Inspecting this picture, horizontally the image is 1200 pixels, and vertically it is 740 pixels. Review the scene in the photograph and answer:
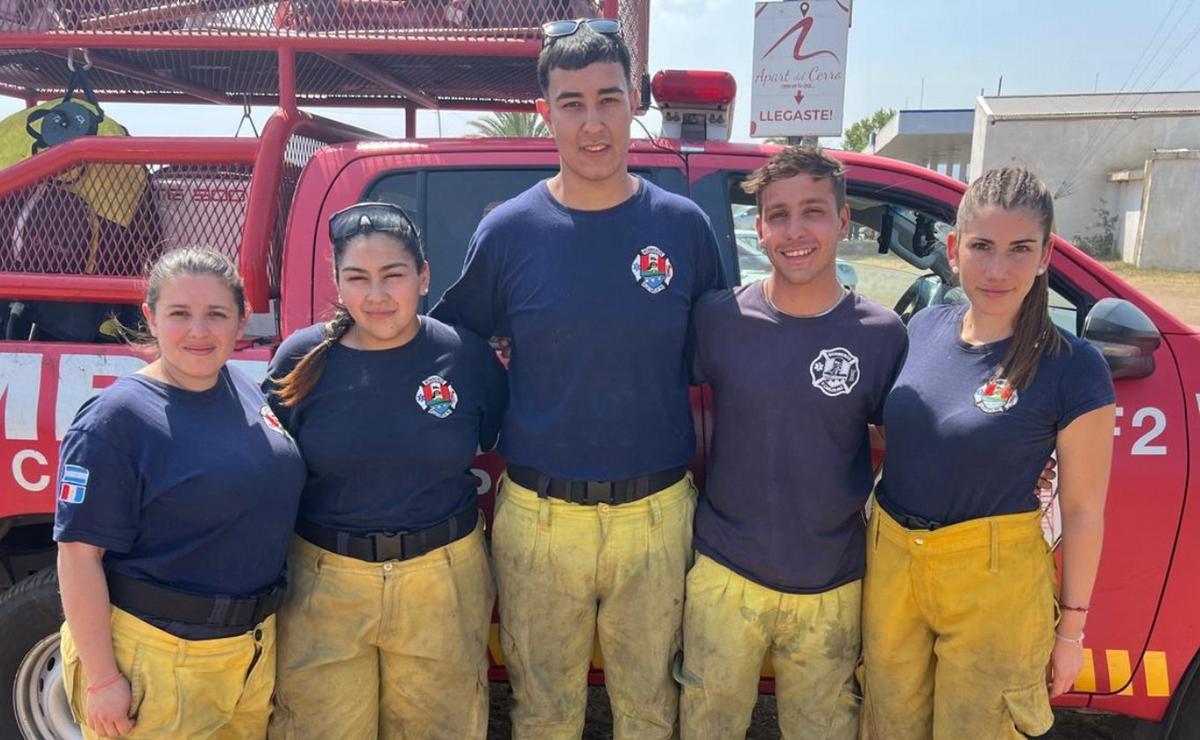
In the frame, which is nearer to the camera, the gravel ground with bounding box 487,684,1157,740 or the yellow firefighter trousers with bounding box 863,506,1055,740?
the yellow firefighter trousers with bounding box 863,506,1055,740

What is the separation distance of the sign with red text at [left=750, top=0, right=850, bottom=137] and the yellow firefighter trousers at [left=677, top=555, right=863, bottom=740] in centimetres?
361

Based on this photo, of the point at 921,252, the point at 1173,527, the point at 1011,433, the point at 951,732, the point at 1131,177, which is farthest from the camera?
the point at 1131,177

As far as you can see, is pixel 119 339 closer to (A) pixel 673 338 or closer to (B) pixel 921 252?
(A) pixel 673 338

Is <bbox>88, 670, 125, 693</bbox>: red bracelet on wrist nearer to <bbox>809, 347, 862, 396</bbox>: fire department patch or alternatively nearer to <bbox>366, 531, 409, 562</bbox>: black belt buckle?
<bbox>366, 531, 409, 562</bbox>: black belt buckle

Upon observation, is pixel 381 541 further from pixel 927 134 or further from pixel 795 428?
pixel 927 134

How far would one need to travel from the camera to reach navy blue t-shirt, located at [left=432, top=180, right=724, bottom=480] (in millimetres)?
1981

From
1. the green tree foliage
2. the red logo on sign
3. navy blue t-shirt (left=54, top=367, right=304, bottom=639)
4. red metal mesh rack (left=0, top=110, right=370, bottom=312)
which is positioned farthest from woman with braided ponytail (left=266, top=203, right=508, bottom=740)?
the green tree foliage

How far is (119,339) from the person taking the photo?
257 cm

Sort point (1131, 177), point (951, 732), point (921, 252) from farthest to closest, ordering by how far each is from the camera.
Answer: point (1131, 177), point (921, 252), point (951, 732)

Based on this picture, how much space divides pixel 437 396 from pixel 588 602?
0.63m

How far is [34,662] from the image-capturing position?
2.49 metres

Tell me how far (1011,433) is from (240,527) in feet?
5.41

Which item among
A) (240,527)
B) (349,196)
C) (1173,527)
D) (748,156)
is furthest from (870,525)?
(349,196)

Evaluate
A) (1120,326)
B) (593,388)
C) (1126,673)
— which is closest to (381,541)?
(593,388)
